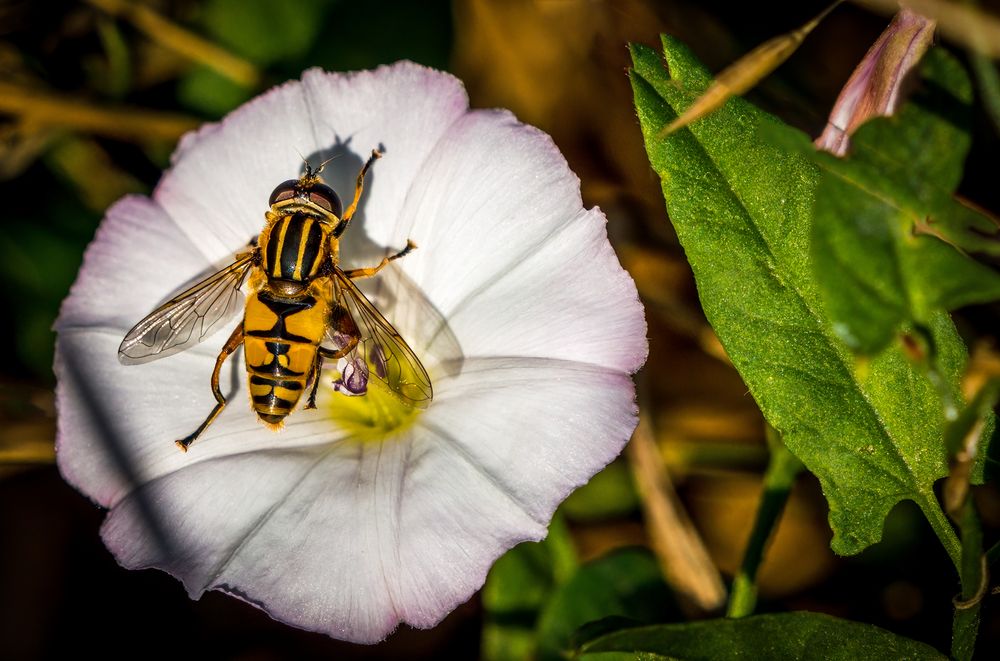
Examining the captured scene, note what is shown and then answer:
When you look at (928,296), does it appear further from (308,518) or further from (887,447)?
(308,518)

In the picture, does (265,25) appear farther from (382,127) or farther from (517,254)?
(517,254)

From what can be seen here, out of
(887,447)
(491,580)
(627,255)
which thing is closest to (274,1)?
(627,255)

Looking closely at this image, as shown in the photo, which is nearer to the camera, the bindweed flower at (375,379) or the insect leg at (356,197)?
the bindweed flower at (375,379)

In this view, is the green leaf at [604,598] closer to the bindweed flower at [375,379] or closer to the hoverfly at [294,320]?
the bindweed flower at [375,379]

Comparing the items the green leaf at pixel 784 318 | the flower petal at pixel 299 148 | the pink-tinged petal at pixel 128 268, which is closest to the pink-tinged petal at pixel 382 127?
the flower petal at pixel 299 148

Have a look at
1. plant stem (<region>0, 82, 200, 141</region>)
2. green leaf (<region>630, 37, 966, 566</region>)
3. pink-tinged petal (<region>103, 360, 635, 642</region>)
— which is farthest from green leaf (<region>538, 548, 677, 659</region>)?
plant stem (<region>0, 82, 200, 141</region>)

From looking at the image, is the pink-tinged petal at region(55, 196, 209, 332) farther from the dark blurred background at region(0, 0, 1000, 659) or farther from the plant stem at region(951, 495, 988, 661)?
the plant stem at region(951, 495, 988, 661)

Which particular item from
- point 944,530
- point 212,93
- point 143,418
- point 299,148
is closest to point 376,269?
point 299,148
